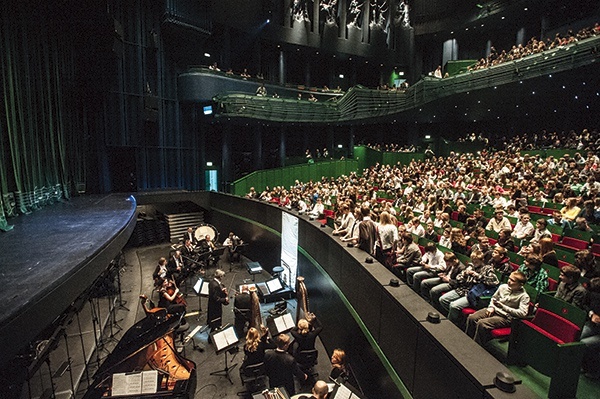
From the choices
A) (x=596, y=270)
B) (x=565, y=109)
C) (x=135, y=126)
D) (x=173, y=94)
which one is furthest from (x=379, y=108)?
(x=596, y=270)

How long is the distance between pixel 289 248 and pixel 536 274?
261 inches

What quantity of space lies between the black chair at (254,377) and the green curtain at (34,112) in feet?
18.5

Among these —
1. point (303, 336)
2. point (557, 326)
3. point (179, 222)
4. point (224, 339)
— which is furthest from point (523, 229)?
point (179, 222)

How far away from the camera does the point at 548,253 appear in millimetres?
5273

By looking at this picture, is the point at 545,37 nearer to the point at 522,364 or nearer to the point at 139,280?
the point at 522,364

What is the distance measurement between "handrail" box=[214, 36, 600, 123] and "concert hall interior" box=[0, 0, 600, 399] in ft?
0.40

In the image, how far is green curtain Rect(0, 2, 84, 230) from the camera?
8273mm

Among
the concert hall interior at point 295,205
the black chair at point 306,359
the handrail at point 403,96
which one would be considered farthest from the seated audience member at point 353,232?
the handrail at point 403,96

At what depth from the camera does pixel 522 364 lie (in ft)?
12.3

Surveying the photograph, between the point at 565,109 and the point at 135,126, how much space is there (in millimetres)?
24517

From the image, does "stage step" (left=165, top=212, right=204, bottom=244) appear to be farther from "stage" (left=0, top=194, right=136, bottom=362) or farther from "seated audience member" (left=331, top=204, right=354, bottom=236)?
"seated audience member" (left=331, top=204, right=354, bottom=236)

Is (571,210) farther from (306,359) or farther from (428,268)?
(306,359)

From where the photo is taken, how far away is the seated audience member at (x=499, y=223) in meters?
7.66

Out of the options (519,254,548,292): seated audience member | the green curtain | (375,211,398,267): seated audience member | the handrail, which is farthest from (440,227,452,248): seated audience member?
the handrail
